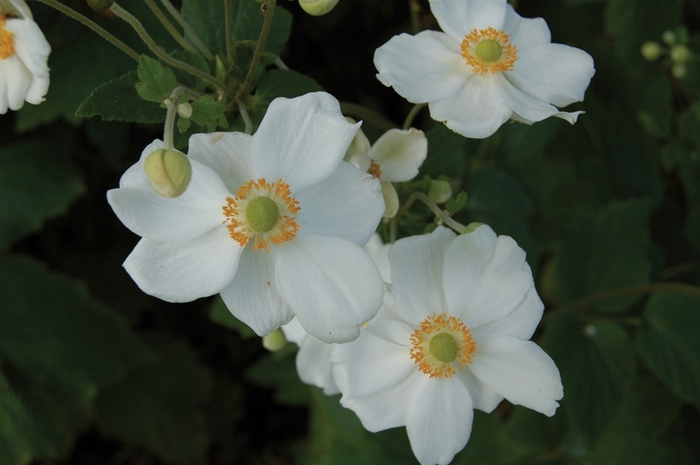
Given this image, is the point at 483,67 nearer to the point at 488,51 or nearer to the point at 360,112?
the point at 488,51

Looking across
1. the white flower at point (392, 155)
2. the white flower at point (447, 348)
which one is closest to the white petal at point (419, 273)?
the white flower at point (447, 348)

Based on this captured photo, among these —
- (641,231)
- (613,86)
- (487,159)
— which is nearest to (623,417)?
(641,231)

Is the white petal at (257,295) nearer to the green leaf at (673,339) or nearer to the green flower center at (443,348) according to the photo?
the green flower center at (443,348)

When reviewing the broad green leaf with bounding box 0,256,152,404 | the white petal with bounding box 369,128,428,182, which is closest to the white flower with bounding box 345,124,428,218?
the white petal with bounding box 369,128,428,182

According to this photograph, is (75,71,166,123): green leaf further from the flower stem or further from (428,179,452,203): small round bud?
(428,179,452,203): small round bud

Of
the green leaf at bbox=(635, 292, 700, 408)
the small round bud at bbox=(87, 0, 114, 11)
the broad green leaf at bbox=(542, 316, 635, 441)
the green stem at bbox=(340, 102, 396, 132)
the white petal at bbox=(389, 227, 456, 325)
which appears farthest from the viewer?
the green leaf at bbox=(635, 292, 700, 408)

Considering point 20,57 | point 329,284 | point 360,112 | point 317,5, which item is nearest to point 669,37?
point 360,112
